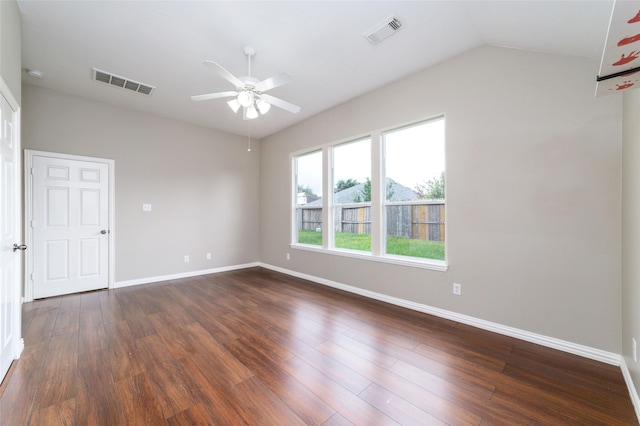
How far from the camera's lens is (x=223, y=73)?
7.47 ft

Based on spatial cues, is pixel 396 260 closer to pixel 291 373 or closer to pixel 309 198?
pixel 291 373

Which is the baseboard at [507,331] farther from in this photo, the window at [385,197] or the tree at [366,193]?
the tree at [366,193]

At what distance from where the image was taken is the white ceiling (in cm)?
212

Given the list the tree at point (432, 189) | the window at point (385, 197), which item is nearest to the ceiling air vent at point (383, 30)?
the window at point (385, 197)

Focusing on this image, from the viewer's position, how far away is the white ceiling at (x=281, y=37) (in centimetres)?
212

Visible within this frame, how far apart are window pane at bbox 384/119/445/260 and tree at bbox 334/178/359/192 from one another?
659 millimetres

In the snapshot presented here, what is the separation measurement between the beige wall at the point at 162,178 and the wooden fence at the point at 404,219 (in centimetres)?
264

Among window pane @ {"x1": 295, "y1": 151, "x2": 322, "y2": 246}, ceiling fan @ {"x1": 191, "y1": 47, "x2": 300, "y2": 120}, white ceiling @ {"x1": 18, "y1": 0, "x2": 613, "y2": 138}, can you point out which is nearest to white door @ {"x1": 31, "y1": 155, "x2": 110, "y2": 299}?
white ceiling @ {"x1": 18, "y1": 0, "x2": 613, "y2": 138}

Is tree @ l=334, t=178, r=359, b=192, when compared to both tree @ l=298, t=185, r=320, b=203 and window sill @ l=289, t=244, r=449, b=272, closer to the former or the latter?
tree @ l=298, t=185, r=320, b=203

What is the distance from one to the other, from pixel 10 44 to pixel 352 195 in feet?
12.8

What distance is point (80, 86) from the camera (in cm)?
362

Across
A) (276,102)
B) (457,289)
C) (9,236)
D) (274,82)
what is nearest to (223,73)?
(274,82)

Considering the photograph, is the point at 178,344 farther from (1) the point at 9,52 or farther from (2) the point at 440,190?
(2) the point at 440,190

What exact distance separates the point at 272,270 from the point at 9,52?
4.66 m
